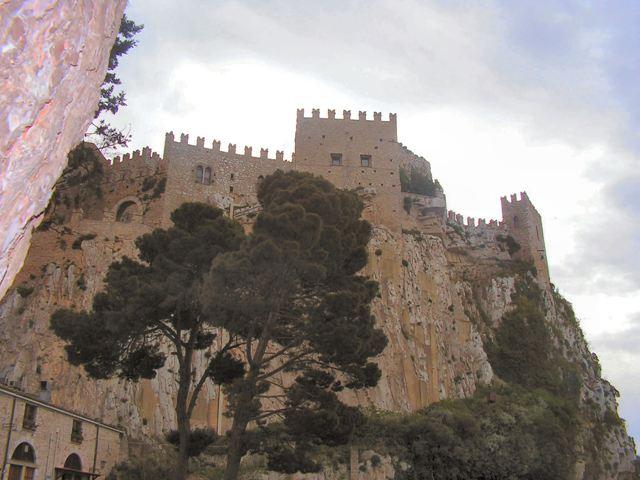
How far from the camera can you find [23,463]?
19.2m

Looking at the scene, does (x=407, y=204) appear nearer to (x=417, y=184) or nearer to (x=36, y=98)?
(x=417, y=184)

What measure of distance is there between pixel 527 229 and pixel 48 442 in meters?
35.0

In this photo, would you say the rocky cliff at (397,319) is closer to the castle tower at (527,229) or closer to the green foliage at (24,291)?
the green foliage at (24,291)

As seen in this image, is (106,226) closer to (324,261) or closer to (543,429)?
(324,261)

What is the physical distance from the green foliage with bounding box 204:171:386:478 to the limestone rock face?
1146cm

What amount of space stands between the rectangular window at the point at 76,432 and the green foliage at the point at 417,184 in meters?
26.2

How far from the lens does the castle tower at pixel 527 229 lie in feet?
150

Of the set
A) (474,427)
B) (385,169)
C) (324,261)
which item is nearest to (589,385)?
(474,427)

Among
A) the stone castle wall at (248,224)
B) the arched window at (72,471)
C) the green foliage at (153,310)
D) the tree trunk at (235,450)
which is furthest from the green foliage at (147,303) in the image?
the stone castle wall at (248,224)

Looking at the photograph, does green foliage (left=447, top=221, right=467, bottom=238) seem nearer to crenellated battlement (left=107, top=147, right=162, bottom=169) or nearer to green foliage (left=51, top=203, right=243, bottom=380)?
crenellated battlement (left=107, top=147, right=162, bottom=169)

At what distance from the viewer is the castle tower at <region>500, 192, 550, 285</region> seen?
4569 centimetres

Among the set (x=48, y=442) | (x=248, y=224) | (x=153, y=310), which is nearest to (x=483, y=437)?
(x=248, y=224)

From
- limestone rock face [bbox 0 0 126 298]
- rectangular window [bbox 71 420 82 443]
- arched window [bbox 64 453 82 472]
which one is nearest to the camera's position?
limestone rock face [bbox 0 0 126 298]

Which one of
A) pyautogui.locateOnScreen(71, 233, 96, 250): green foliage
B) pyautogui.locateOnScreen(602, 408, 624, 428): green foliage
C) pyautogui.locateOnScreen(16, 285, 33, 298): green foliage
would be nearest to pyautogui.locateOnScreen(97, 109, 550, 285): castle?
pyautogui.locateOnScreen(71, 233, 96, 250): green foliage
